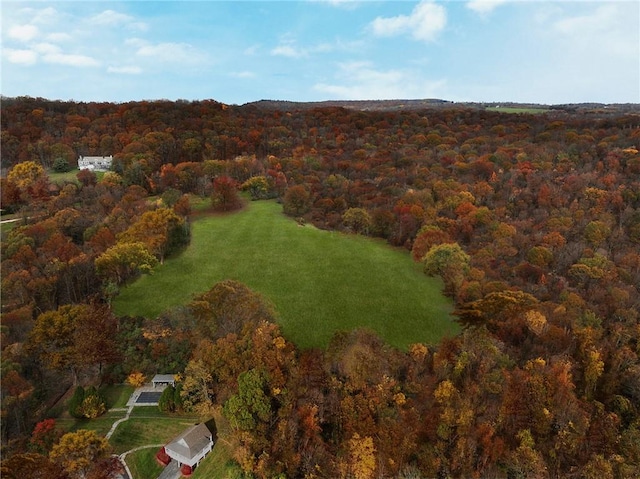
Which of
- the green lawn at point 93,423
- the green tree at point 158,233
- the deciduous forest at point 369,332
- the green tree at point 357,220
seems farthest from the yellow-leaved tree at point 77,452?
the green tree at point 357,220

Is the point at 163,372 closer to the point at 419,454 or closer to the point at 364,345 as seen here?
the point at 364,345

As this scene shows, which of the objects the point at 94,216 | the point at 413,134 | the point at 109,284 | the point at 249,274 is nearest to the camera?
the point at 109,284

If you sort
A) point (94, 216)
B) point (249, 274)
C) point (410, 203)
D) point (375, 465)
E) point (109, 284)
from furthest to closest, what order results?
point (410, 203), point (94, 216), point (249, 274), point (109, 284), point (375, 465)

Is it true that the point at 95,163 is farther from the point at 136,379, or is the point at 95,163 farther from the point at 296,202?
the point at 136,379

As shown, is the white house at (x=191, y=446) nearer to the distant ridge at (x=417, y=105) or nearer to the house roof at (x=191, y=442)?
the house roof at (x=191, y=442)

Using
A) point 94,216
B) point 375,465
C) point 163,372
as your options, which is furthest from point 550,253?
point 94,216

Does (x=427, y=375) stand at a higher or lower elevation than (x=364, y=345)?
lower

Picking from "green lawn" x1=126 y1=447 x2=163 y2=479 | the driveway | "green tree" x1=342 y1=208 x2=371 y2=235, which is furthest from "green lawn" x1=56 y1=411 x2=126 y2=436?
"green tree" x1=342 y1=208 x2=371 y2=235
